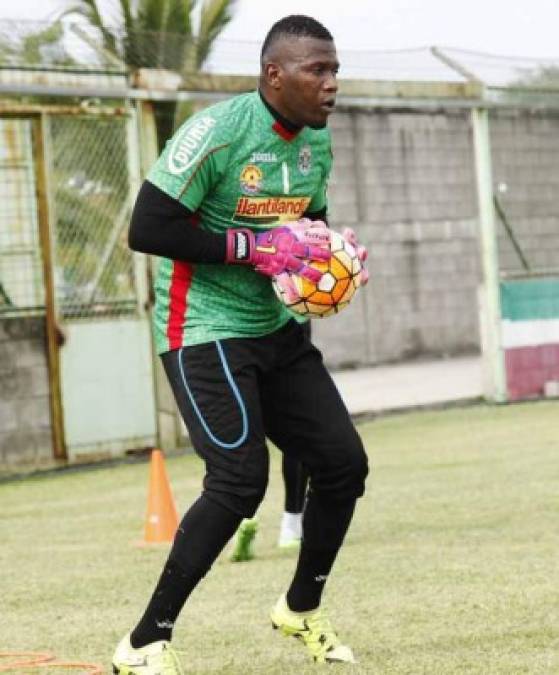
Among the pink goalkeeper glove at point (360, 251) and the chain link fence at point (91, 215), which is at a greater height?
the pink goalkeeper glove at point (360, 251)

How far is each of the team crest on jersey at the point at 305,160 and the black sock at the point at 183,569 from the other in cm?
112

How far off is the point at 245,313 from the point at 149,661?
114cm

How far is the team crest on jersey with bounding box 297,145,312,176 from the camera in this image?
5.49 meters

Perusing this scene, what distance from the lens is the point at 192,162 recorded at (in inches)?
205

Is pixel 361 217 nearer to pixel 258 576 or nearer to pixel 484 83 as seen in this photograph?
pixel 484 83

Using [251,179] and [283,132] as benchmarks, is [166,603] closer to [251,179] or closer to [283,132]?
[251,179]

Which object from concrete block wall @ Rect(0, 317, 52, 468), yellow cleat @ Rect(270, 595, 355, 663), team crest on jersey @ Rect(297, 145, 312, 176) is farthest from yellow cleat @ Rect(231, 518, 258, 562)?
concrete block wall @ Rect(0, 317, 52, 468)

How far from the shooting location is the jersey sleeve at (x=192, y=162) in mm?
5207

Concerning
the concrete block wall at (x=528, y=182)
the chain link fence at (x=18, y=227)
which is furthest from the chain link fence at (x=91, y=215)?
the concrete block wall at (x=528, y=182)

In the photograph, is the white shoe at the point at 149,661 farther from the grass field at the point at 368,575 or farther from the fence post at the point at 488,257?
the fence post at the point at 488,257

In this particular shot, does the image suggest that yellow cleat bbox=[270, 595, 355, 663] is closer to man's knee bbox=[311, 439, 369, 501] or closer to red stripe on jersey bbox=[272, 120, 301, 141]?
man's knee bbox=[311, 439, 369, 501]

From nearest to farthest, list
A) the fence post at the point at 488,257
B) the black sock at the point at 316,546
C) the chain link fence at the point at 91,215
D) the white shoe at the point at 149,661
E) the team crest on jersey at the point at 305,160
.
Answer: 1. the white shoe at the point at 149,661
2. the team crest on jersey at the point at 305,160
3. the black sock at the point at 316,546
4. the chain link fence at the point at 91,215
5. the fence post at the point at 488,257

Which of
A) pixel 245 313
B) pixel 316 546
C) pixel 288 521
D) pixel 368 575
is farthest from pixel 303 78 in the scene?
pixel 288 521

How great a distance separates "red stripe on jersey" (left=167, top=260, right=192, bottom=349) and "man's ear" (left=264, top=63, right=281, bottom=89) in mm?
634
